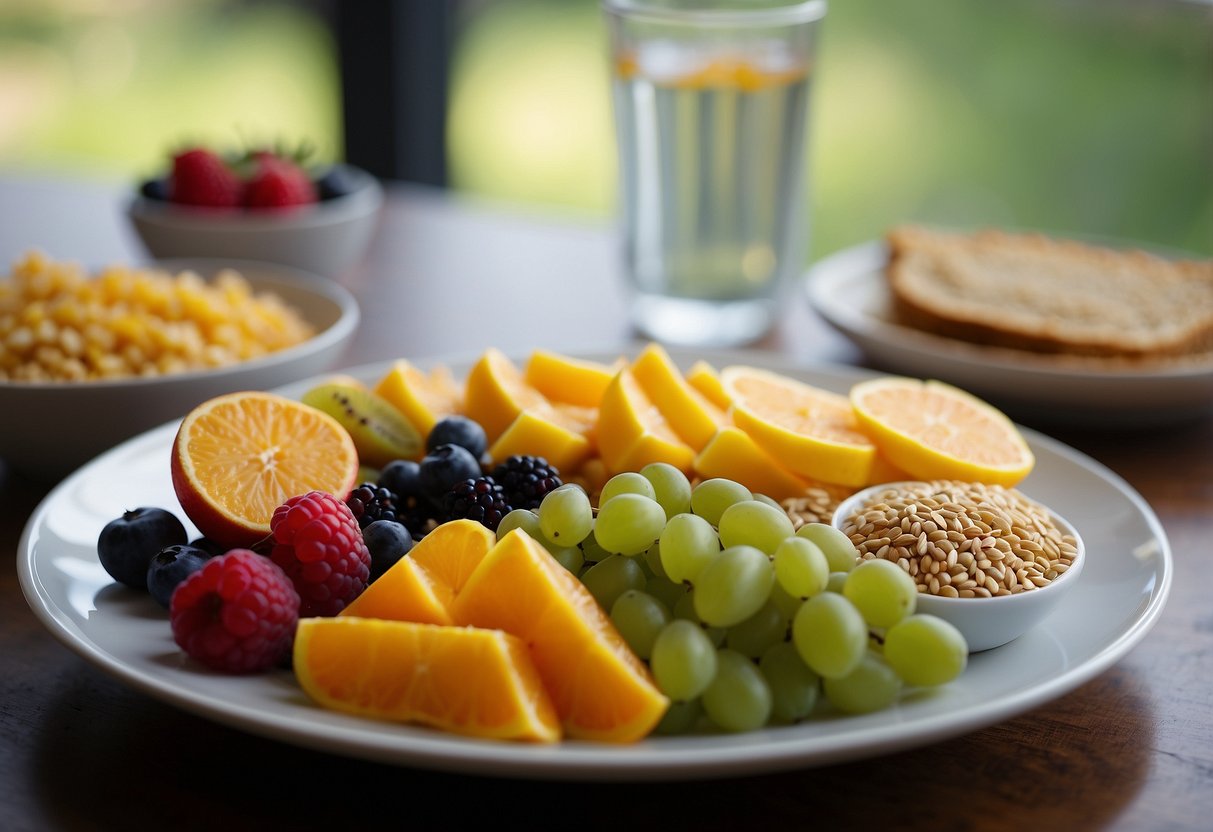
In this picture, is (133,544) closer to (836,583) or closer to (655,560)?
(655,560)

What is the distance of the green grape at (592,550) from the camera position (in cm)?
90

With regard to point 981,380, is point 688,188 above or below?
above

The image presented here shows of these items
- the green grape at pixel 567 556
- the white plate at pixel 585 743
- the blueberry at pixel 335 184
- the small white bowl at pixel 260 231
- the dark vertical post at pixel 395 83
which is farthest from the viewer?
the dark vertical post at pixel 395 83

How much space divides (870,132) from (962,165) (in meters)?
0.35

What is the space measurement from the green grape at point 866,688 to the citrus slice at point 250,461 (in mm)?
452

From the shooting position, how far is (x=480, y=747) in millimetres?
681

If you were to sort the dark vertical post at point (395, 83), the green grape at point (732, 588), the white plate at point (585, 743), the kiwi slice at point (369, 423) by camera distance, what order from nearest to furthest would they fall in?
the white plate at point (585, 743) → the green grape at point (732, 588) → the kiwi slice at point (369, 423) → the dark vertical post at point (395, 83)

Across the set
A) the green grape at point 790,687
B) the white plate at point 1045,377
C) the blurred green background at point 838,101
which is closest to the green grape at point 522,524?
the green grape at point 790,687

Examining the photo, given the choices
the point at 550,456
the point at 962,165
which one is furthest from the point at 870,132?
the point at 550,456

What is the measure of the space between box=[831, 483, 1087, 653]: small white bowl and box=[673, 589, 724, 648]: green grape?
0.15m

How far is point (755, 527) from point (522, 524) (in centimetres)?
18

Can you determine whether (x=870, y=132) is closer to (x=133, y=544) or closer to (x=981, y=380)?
(x=981, y=380)

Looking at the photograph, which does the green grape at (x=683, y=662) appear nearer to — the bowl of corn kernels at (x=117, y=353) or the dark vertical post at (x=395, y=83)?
the bowl of corn kernels at (x=117, y=353)

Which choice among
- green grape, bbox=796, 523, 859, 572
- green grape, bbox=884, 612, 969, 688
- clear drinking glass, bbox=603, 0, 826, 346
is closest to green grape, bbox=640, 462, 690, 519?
green grape, bbox=796, 523, 859, 572
